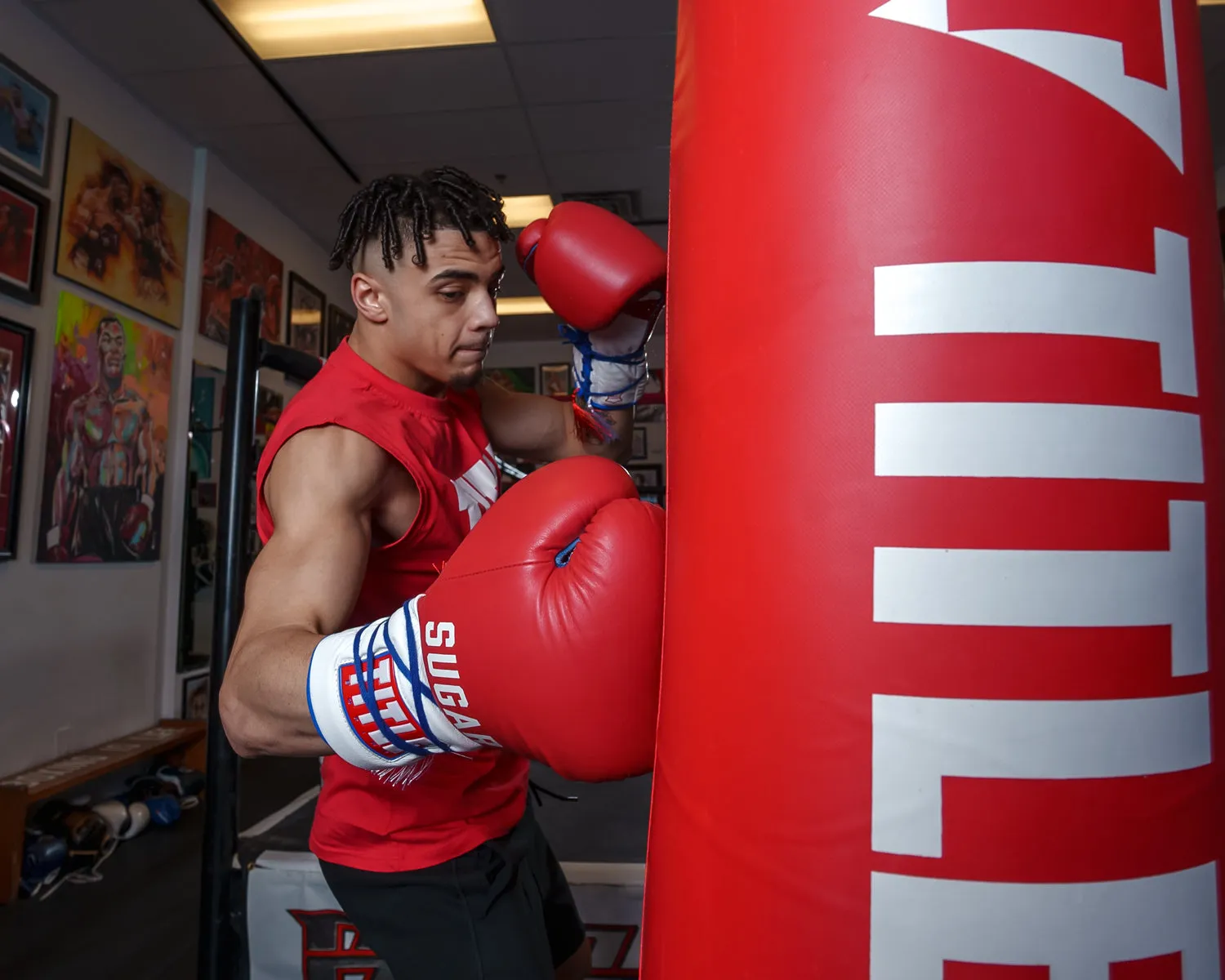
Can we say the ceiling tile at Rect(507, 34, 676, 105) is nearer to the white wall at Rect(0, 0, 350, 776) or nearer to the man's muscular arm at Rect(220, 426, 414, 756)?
the white wall at Rect(0, 0, 350, 776)

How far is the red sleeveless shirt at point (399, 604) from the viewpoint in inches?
39.9

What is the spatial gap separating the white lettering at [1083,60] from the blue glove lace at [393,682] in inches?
20.9

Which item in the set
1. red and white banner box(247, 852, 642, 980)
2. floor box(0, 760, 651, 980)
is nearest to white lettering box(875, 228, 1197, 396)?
red and white banner box(247, 852, 642, 980)

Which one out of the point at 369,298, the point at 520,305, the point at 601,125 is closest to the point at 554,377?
the point at 520,305

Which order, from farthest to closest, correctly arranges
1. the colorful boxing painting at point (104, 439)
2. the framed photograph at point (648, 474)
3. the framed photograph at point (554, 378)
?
the framed photograph at point (554, 378), the framed photograph at point (648, 474), the colorful boxing painting at point (104, 439)

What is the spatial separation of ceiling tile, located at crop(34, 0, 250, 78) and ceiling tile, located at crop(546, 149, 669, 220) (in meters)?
1.49

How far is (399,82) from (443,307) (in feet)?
8.87

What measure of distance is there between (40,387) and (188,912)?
1772 mm

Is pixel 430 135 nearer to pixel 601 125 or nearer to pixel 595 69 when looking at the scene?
pixel 601 125

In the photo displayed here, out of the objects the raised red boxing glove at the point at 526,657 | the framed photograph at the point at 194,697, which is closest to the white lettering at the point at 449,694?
the raised red boxing glove at the point at 526,657

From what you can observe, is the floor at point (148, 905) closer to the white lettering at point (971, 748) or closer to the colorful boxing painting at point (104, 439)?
the colorful boxing painting at point (104, 439)

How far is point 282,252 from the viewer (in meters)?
4.70

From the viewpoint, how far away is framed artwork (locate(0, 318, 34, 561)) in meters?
2.72

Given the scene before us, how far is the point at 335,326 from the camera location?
5488mm
